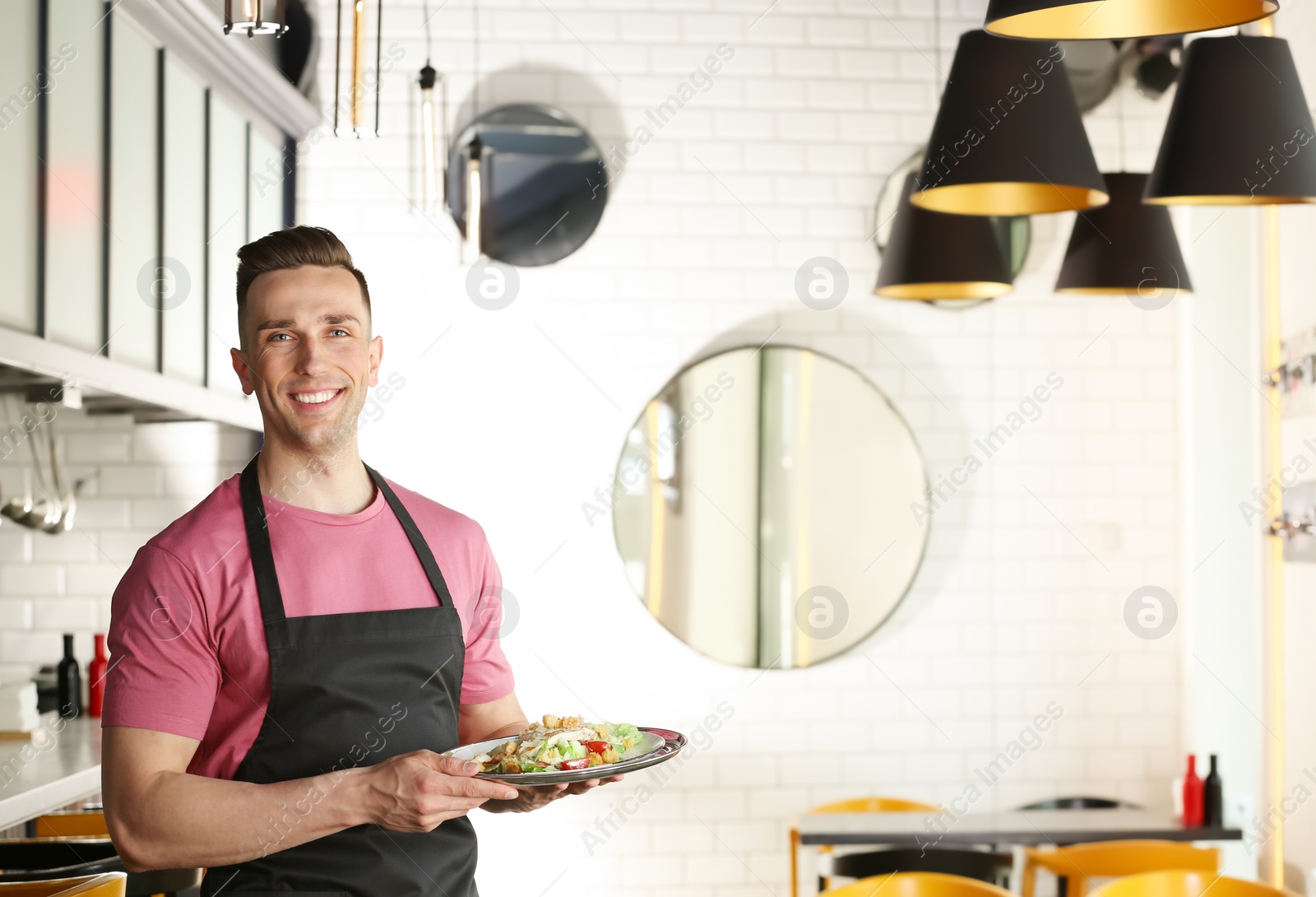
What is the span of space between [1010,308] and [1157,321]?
0.52 meters

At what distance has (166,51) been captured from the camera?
3.18 m

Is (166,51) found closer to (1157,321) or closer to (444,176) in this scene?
(444,176)

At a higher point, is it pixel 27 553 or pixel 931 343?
pixel 931 343

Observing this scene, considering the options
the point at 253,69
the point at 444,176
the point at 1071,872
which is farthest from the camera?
the point at 444,176

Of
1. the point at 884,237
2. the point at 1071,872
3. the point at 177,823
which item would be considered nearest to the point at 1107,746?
the point at 1071,872

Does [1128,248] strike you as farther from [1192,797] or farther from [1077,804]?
[1077,804]

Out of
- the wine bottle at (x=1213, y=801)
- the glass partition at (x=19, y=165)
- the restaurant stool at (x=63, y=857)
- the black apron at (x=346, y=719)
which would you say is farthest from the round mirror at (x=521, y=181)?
the wine bottle at (x=1213, y=801)

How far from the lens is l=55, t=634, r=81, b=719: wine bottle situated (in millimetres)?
3447

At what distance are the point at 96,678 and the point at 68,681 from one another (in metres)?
0.07

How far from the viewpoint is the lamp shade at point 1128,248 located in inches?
119

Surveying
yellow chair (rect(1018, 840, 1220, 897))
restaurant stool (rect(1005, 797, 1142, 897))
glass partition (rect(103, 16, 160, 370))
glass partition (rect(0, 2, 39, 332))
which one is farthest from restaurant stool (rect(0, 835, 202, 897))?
restaurant stool (rect(1005, 797, 1142, 897))

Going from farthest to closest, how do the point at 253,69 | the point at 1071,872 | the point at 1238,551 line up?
the point at 1238,551
the point at 253,69
the point at 1071,872

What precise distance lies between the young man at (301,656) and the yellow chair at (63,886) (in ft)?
1.13

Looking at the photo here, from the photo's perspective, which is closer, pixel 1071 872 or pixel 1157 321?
pixel 1071 872
